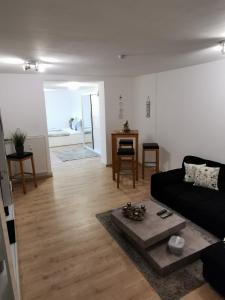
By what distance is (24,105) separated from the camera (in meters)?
4.49

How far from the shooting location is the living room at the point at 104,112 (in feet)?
5.24

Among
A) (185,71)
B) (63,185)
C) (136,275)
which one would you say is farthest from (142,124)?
(136,275)

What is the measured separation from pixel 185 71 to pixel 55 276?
3.81 metres

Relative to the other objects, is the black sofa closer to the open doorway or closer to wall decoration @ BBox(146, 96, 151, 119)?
wall decoration @ BBox(146, 96, 151, 119)

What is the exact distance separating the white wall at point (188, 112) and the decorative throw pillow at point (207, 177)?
0.36m

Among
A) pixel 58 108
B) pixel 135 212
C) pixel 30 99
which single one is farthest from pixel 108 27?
pixel 58 108

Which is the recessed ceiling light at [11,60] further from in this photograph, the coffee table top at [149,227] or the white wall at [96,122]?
the white wall at [96,122]

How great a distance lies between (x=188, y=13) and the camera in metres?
1.48

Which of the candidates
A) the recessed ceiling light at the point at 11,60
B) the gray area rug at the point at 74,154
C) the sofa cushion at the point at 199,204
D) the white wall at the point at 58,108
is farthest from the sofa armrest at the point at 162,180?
the white wall at the point at 58,108

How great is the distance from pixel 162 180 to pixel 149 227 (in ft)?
4.10

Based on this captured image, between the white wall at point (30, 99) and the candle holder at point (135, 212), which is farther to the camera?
the white wall at point (30, 99)

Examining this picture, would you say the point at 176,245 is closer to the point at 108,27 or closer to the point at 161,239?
the point at 161,239

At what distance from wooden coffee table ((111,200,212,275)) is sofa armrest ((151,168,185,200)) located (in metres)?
0.89

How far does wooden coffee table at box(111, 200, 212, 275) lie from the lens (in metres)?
2.16
